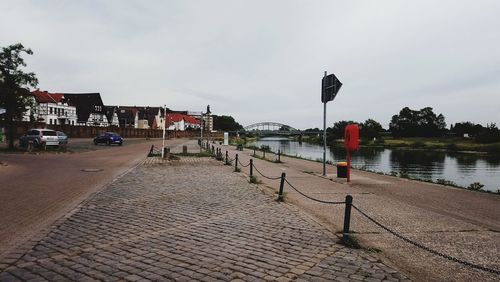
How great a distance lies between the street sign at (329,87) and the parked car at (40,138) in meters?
22.9

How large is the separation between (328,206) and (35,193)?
8319 mm

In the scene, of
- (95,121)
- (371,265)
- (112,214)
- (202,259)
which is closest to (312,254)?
(371,265)

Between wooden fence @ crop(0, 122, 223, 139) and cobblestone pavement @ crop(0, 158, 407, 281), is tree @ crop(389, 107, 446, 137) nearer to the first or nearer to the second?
wooden fence @ crop(0, 122, 223, 139)

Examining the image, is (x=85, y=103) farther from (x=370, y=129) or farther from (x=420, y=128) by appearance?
(x=420, y=128)

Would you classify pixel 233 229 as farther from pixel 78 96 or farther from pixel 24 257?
pixel 78 96

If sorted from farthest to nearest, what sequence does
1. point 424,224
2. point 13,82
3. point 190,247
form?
point 13,82
point 424,224
point 190,247

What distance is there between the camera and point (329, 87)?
17062mm

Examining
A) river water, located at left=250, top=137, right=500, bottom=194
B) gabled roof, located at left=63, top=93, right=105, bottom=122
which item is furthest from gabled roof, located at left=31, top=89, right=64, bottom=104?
river water, located at left=250, top=137, right=500, bottom=194

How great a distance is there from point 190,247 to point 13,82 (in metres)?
26.8

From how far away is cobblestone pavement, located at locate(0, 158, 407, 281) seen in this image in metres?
4.57

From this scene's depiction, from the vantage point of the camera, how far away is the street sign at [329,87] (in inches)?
657

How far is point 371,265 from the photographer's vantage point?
16.4 ft

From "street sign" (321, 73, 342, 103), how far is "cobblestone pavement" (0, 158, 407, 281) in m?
9.01

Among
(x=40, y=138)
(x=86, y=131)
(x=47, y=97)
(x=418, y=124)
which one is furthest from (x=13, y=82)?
(x=418, y=124)
